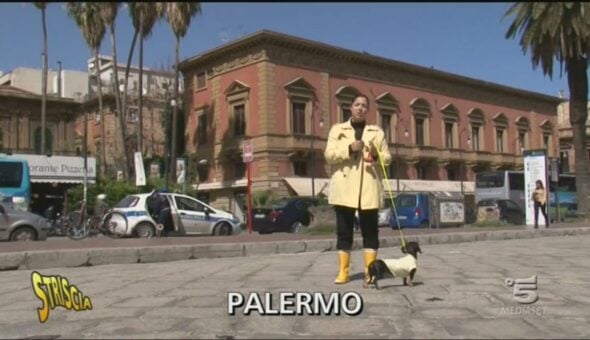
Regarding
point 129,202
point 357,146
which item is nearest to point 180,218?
point 129,202

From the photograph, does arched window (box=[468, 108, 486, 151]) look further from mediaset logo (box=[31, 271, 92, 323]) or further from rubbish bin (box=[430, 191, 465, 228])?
mediaset logo (box=[31, 271, 92, 323])

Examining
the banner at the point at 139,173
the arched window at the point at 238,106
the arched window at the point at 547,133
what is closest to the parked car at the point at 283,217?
the banner at the point at 139,173

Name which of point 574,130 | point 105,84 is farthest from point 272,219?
point 105,84

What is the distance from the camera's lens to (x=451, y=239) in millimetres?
16312

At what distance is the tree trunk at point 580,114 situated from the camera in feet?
100

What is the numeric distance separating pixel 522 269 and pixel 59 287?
620cm

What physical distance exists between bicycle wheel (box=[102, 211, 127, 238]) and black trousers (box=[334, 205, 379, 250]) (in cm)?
1374

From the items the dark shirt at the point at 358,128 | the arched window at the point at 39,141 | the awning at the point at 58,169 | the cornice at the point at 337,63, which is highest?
the cornice at the point at 337,63

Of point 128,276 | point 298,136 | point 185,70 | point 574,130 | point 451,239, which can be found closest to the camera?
point 128,276

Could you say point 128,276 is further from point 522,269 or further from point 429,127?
point 429,127

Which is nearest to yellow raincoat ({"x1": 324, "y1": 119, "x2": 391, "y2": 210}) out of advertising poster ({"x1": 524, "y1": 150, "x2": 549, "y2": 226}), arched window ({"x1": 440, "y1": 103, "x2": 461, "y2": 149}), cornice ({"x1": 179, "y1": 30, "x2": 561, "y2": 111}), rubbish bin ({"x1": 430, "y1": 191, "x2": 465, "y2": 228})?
advertising poster ({"x1": 524, "y1": 150, "x2": 549, "y2": 226})

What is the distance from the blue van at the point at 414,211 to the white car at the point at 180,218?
9.24 m

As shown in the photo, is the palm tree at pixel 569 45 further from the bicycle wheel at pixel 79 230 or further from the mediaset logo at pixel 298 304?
the mediaset logo at pixel 298 304

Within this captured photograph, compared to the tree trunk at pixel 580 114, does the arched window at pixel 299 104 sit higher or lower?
higher
